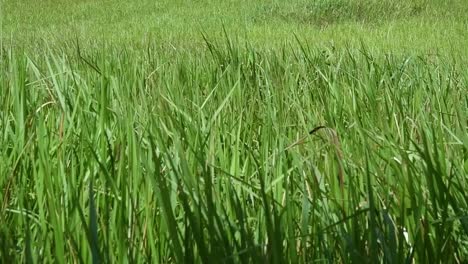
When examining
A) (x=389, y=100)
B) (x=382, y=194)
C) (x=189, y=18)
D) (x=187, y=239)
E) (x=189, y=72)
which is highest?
(x=189, y=18)

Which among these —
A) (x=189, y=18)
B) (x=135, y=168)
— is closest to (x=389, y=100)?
→ (x=135, y=168)

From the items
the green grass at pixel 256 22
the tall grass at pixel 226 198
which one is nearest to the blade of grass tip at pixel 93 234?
the tall grass at pixel 226 198

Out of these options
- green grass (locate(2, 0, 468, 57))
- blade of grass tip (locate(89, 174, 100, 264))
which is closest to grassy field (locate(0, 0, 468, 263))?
blade of grass tip (locate(89, 174, 100, 264))

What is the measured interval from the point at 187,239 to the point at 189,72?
1142 millimetres

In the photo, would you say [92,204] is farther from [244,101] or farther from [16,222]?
[244,101]

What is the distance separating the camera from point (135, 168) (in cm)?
86

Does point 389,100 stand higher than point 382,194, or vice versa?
point 389,100

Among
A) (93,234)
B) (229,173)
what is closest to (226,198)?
(229,173)

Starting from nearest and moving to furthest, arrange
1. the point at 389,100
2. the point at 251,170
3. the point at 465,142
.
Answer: the point at 465,142 → the point at 251,170 → the point at 389,100

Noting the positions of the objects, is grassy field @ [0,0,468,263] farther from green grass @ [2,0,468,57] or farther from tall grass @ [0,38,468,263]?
green grass @ [2,0,468,57]

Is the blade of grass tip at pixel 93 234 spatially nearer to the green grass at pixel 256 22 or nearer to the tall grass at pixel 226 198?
the tall grass at pixel 226 198

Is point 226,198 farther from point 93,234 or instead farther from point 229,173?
point 93,234

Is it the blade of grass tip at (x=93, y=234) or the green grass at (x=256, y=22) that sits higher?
the green grass at (x=256, y=22)

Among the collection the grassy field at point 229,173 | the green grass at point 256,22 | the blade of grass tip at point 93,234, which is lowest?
the blade of grass tip at point 93,234
